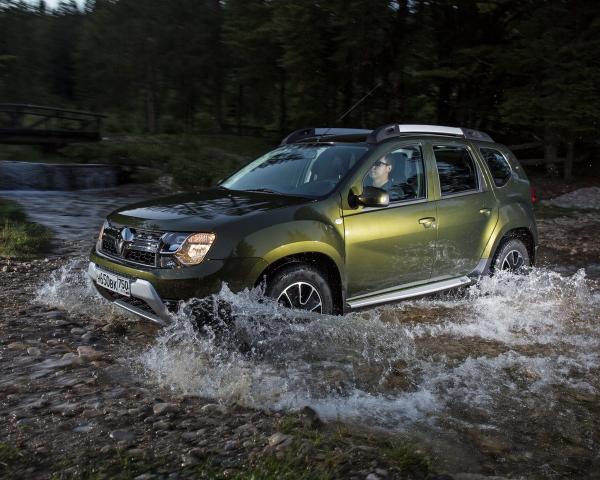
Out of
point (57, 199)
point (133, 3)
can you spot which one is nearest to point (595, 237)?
point (57, 199)

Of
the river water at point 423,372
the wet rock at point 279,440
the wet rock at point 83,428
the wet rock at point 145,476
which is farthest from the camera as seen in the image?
the river water at point 423,372

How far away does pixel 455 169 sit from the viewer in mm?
6270

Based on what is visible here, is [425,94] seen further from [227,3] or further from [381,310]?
[381,310]

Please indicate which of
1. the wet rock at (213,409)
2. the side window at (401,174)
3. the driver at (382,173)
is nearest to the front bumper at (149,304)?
the wet rock at (213,409)

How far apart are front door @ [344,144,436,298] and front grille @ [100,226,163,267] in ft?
4.94

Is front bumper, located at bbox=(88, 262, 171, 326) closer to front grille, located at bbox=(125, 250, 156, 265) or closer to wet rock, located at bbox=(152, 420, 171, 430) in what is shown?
front grille, located at bbox=(125, 250, 156, 265)

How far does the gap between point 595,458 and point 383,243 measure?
2373 mm

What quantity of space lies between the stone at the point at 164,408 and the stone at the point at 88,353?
106 centimetres

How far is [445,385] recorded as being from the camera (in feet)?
14.8

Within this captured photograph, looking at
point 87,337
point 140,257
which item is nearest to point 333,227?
point 140,257

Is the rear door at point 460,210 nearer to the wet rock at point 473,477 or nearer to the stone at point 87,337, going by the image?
the wet rock at point 473,477

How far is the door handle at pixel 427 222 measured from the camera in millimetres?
5719

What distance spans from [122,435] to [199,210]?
1.91 m

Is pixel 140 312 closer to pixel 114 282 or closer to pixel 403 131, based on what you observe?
pixel 114 282
